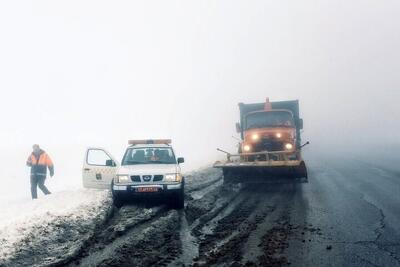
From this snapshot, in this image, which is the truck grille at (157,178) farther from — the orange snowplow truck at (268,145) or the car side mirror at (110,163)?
the orange snowplow truck at (268,145)

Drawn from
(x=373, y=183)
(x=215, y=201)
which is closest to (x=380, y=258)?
(x=215, y=201)

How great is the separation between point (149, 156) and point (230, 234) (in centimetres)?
475

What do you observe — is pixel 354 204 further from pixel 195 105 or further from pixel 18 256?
pixel 195 105

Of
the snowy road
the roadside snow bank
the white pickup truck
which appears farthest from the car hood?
the roadside snow bank

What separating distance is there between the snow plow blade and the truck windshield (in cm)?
190

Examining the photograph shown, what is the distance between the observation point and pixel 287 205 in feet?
31.0

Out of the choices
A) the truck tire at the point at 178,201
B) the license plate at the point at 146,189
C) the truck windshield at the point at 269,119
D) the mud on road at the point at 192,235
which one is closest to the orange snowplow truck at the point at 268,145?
the truck windshield at the point at 269,119

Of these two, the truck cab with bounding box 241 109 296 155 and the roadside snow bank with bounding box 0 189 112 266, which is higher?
the truck cab with bounding box 241 109 296 155

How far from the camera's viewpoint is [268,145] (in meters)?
13.7

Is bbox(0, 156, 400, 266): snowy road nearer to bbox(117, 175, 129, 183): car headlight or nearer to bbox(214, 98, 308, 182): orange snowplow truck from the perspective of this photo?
bbox(117, 175, 129, 183): car headlight

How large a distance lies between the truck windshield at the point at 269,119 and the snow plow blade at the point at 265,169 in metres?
1.90

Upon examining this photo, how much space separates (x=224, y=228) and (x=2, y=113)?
176 meters

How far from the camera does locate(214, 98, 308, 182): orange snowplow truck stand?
1209 cm

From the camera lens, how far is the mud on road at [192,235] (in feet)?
18.1
